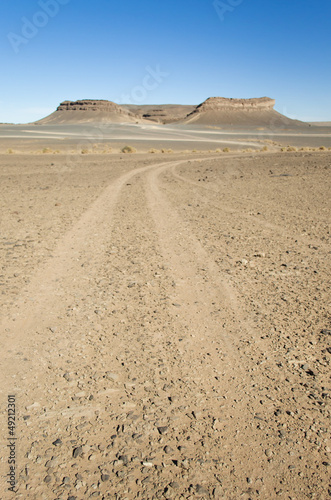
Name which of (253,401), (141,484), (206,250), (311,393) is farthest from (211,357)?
(206,250)

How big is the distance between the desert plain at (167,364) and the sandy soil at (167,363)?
0.01m

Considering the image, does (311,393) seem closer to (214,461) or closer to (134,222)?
(214,461)

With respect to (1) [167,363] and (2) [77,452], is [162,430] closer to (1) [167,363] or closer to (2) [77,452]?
(2) [77,452]

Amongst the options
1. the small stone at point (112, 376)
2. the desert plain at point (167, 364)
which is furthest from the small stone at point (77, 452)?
the small stone at point (112, 376)

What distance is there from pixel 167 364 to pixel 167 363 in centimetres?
1

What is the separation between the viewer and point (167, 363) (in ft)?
10.6

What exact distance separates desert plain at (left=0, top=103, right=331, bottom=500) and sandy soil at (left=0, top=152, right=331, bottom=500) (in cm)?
1

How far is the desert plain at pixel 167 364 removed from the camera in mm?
2223

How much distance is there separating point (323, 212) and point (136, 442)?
819cm

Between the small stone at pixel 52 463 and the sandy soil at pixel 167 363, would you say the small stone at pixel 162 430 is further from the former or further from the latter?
the small stone at pixel 52 463

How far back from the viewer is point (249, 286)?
4844 mm

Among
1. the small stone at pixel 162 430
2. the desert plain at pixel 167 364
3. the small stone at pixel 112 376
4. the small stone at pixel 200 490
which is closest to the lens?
the small stone at pixel 200 490

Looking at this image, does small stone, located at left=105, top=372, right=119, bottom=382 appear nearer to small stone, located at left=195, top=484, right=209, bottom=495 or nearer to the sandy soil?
the sandy soil

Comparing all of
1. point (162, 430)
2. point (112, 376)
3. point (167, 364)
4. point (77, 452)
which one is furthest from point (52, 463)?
point (167, 364)
